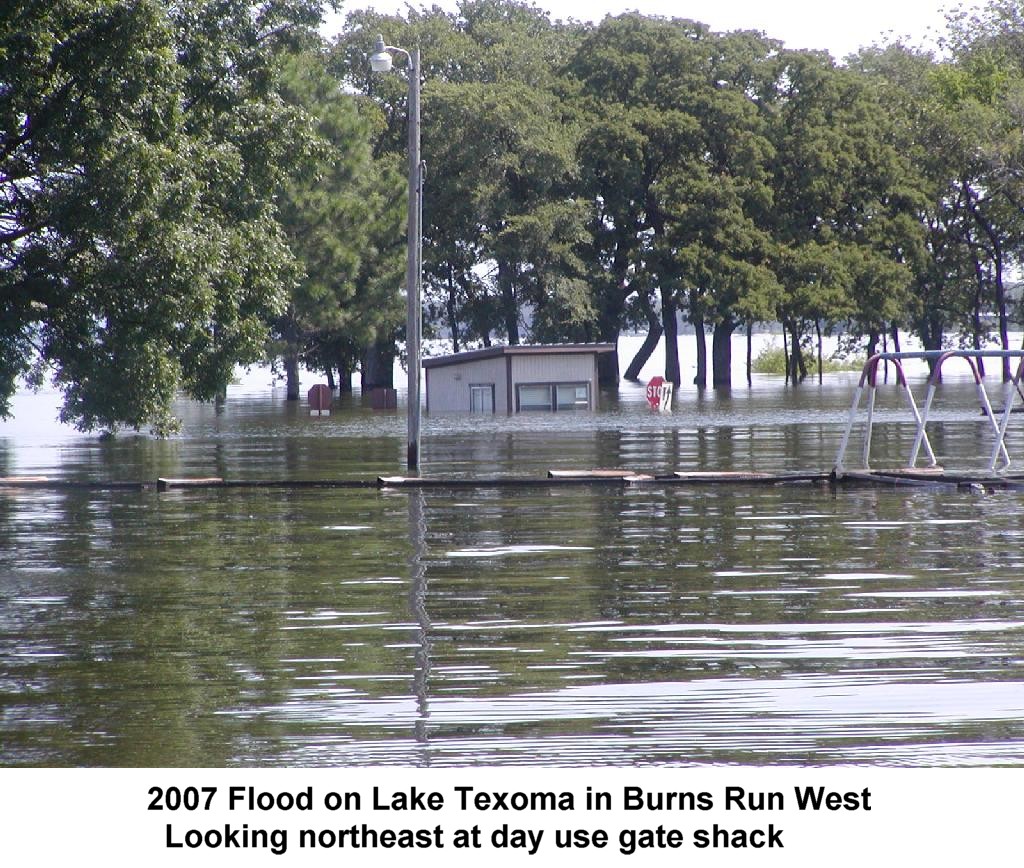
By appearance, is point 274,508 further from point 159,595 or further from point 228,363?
point 228,363

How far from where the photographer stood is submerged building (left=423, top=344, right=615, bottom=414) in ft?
216

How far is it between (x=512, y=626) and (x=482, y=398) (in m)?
56.1

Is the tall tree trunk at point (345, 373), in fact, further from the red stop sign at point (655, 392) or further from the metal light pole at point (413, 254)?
the metal light pole at point (413, 254)

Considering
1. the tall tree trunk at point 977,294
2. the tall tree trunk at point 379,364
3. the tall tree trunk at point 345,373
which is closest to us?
the tall tree trunk at point 379,364

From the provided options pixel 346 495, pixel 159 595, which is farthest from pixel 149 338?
pixel 159 595

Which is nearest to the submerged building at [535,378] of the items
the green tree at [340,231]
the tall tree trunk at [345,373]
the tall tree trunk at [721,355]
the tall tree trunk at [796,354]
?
the green tree at [340,231]

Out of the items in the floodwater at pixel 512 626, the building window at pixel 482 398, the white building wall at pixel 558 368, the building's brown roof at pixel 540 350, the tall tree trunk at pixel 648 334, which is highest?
the tall tree trunk at pixel 648 334

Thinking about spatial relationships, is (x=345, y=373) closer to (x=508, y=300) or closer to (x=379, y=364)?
(x=379, y=364)

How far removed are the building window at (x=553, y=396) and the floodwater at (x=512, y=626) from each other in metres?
41.2

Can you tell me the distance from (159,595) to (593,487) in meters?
11.8

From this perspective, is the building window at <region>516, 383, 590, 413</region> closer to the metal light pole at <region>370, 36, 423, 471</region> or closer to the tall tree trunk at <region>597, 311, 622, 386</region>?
the tall tree trunk at <region>597, 311, 622, 386</region>

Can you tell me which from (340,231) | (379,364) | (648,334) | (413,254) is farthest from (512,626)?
(648,334)

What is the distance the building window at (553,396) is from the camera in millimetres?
66000

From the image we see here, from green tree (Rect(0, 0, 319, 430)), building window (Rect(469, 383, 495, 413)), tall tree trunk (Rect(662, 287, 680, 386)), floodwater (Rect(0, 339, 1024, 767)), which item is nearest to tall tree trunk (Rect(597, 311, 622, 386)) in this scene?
tall tree trunk (Rect(662, 287, 680, 386))
